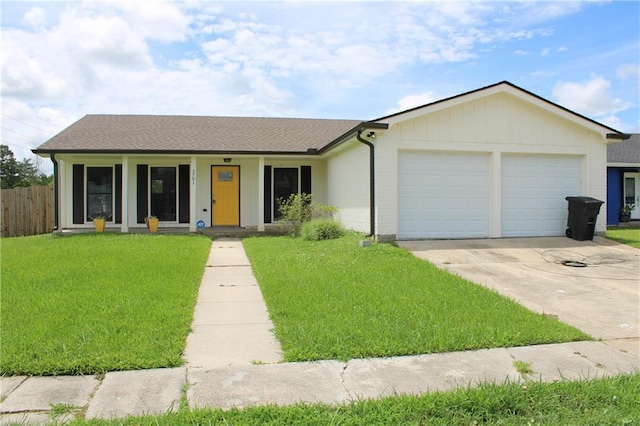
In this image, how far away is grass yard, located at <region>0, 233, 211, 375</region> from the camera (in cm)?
389

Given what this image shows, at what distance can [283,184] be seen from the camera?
16.2 meters

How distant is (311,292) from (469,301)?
6.84ft

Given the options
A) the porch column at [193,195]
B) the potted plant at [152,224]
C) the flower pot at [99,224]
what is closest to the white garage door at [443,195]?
the porch column at [193,195]

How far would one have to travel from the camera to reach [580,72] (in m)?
12.3

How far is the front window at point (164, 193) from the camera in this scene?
15.7 m

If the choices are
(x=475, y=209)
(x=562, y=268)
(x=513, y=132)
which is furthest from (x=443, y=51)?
(x=562, y=268)

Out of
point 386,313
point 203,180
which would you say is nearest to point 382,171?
point 386,313

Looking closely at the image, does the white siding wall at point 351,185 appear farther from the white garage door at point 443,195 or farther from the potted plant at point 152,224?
the potted plant at point 152,224

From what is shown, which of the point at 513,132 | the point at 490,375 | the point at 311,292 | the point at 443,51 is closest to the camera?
the point at 490,375

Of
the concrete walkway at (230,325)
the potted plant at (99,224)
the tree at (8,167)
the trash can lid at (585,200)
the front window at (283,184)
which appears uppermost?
the tree at (8,167)

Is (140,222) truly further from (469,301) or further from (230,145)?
(469,301)

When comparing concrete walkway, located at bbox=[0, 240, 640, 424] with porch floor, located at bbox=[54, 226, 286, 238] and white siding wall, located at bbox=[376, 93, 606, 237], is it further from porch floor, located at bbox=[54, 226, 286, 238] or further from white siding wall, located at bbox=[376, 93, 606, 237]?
porch floor, located at bbox=[54, 226, 286, 238]

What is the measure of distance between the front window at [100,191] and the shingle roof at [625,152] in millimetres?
18317

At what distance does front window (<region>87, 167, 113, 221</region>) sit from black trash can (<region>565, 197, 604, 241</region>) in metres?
14.3
